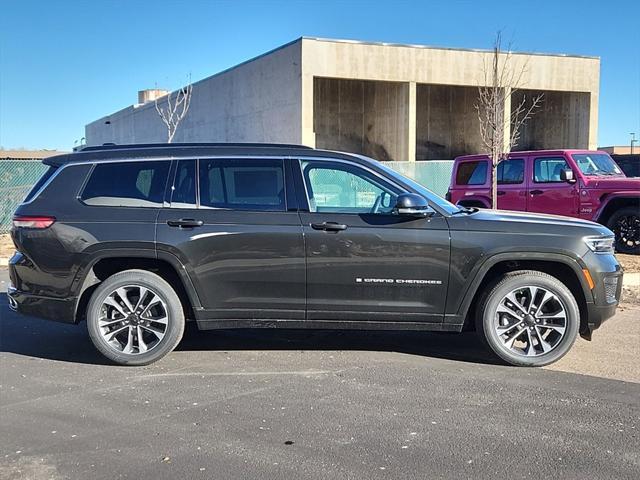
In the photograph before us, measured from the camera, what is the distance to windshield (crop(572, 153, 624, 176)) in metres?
12.3

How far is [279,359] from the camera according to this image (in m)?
5.92

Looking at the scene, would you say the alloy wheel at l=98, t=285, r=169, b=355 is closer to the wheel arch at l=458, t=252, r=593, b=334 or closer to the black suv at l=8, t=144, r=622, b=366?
the black suv at l=8, t=144, r=622, b=366

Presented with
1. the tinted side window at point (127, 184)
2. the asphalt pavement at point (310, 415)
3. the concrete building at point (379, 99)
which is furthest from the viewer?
the concrete building at point (379, 99)

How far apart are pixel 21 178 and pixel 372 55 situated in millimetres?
18282

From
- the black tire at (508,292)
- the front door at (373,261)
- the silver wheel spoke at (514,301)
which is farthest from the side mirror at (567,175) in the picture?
the front door at (373,261)

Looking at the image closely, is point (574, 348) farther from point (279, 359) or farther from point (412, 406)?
point (279, 359)

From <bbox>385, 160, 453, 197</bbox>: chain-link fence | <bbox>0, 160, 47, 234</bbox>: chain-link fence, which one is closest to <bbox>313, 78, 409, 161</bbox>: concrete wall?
<bbox>385, 160, 453, 197</bbox>: chain-link fence

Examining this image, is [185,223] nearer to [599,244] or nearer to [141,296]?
[141,296]

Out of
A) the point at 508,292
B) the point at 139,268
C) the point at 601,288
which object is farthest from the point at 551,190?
the point at 139,268

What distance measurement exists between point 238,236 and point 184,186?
2.25 feet

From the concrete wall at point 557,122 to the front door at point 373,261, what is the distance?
3267cm

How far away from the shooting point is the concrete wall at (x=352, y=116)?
34.3 meters

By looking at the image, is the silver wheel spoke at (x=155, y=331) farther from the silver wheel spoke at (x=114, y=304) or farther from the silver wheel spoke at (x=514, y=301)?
the silver wheel spoke at (x=514, y=301)

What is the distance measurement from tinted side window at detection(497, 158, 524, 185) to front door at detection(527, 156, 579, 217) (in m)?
0.25
